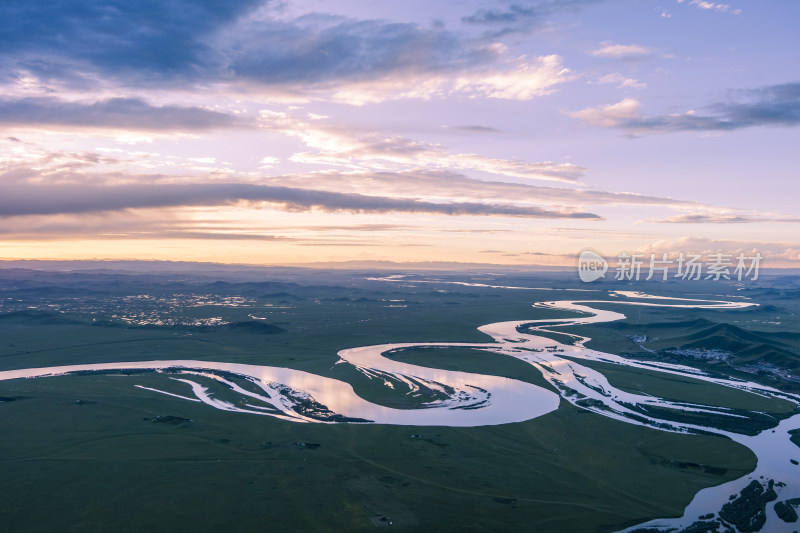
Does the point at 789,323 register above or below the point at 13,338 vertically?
above

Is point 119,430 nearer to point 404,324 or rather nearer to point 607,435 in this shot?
point 607,435

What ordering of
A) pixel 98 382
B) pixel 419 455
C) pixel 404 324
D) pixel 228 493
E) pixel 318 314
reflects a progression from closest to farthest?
1. pixel 228 493
2. pixel 419 455
3. pixel 98 382
4. pixel 404 324
5. pixel 318 314

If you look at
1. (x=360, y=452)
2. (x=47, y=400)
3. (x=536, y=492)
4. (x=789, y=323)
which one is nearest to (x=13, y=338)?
(x=47, y=400)

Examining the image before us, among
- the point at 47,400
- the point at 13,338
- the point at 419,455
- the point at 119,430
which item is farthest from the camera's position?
the point at 13,338

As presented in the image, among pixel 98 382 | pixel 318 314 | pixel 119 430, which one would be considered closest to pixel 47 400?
pixel 98 382

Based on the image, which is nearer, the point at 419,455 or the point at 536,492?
the point at 536,492

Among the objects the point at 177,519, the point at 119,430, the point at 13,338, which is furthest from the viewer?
the point at 13,338

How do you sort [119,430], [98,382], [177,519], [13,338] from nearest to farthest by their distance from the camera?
[177,519], [119,430], [98,382], [13,338]

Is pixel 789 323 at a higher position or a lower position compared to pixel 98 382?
higher

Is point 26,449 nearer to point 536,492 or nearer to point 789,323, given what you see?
point 536,492
